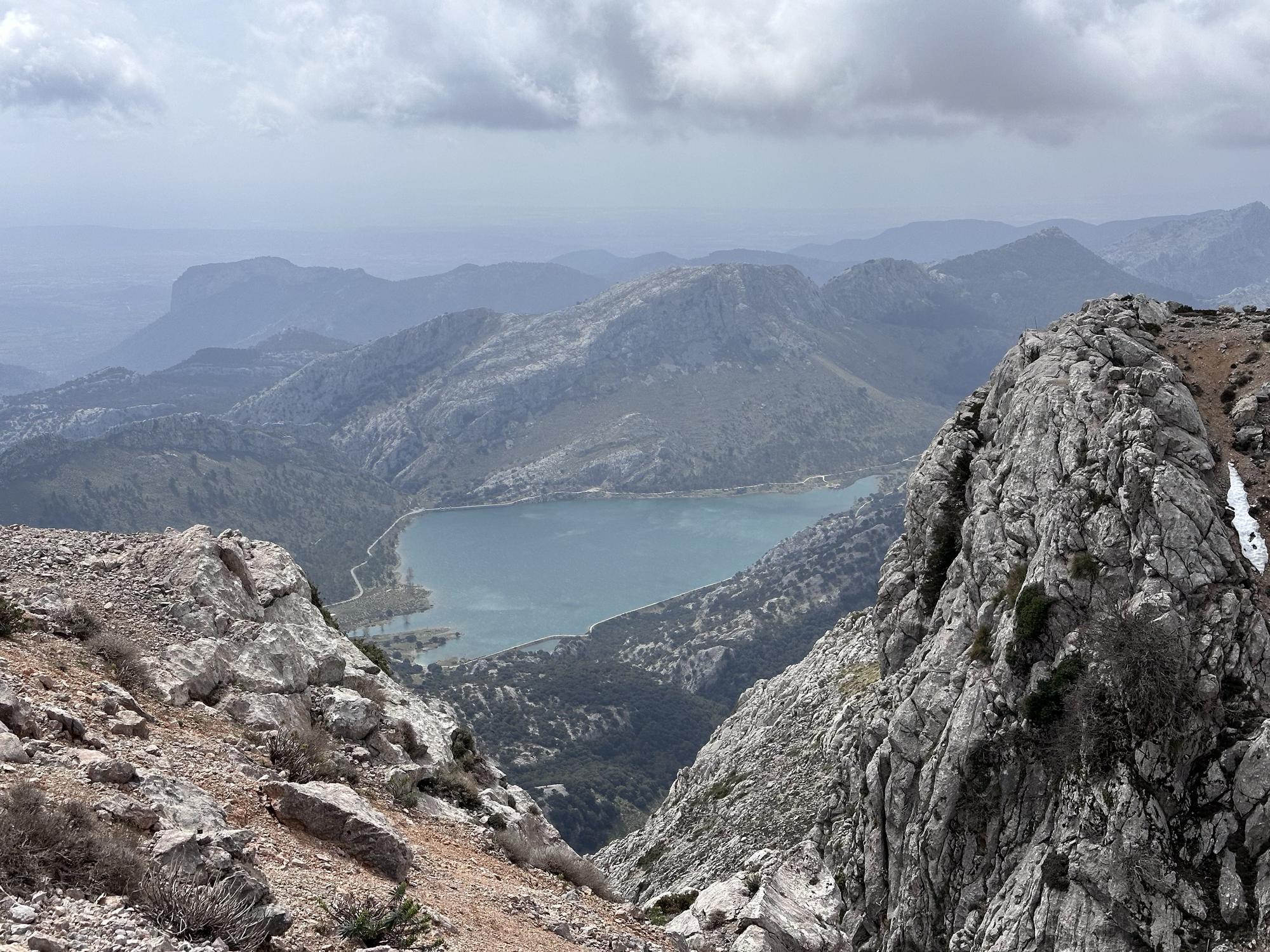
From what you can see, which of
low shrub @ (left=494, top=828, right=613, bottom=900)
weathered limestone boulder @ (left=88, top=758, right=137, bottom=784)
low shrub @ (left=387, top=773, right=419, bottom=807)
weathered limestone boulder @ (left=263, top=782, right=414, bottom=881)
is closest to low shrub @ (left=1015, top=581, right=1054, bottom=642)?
low shrub @ (left=494, top=828, right=613, bottom=900)

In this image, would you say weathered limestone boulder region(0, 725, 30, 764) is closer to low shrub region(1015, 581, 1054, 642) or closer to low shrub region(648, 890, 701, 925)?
low shrub region(648, 890, 701, 925)

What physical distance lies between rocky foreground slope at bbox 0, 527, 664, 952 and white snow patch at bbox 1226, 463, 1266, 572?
2350 centimetres

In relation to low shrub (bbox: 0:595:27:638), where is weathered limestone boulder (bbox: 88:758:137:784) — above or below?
below

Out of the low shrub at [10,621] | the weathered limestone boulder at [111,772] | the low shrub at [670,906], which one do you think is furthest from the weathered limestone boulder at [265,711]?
the low shrub at [670,906]

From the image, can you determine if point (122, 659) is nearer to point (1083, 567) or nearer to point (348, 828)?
point (348, 828)

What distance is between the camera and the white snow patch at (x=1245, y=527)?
2980cm

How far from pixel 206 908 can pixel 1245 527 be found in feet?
109

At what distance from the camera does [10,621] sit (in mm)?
21531

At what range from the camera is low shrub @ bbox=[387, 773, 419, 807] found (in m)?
23.2

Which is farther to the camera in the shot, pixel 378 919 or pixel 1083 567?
pixel 1083 567

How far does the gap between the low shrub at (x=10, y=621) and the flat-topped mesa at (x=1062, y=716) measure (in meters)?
19.0

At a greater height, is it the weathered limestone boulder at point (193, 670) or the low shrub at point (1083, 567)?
the low shrub at point (1083, 567)

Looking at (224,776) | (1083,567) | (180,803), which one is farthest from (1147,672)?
(180,803)

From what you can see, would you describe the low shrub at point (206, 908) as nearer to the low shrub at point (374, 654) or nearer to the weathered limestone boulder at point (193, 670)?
the weathered limestone boulder at point (193, 670)
